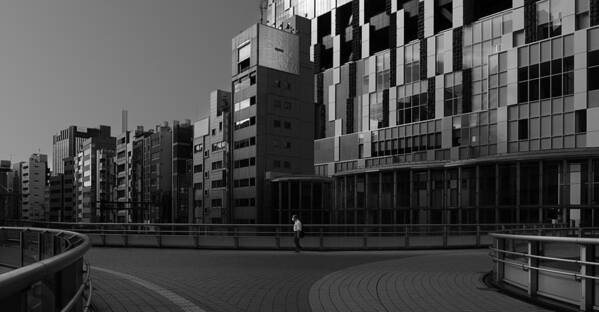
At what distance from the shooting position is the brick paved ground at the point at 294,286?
8.57 metres

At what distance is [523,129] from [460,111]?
7420 mm

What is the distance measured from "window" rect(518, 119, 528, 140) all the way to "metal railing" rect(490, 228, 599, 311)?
127ft

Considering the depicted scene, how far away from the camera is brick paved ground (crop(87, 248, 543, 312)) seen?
8570 millimetres

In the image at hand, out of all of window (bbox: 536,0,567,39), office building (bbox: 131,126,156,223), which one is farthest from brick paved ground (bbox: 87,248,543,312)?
office building (bbox: 131,126,156,223)

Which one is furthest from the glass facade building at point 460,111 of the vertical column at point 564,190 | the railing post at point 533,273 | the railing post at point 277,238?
the railing post at point 533,273

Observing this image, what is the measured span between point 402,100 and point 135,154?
7629 centimetres

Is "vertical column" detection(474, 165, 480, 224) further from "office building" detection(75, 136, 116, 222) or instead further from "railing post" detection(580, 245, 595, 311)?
"office building" detection(75, 136, 116, 222)

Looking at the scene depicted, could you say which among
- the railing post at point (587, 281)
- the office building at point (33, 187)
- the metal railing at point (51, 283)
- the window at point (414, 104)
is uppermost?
the window at point (414, 104)

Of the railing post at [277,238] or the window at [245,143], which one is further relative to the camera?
the window at [245,143]

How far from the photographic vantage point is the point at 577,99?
42.6 meters

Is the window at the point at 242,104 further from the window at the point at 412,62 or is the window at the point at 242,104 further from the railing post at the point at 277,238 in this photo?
the railing post at the point at 277,238

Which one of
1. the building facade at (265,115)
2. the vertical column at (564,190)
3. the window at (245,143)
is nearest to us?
the vertical column at (564,190)

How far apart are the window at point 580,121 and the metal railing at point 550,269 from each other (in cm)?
3591

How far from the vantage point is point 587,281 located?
306 inches
